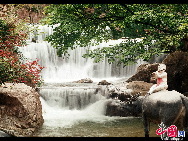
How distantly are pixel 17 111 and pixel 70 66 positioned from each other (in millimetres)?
14271

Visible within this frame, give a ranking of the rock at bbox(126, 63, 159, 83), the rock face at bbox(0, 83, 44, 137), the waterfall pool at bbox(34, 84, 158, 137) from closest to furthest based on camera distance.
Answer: the rock face at bbox(0, 83, 44, 137) < the waterfall pool at bbox(34, 84, 158, 137) < the rock at bbox(126, 63, 159, 83)

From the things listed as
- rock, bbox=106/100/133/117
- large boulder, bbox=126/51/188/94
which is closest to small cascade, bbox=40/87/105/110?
rock, bbox=106/100/133/117

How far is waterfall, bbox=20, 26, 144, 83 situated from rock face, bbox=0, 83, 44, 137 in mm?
11987

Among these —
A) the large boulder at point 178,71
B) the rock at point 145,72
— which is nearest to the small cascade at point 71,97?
the rock at point 145,72

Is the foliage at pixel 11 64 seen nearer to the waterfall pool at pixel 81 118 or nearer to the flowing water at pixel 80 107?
the flowing water at pixel 80 107

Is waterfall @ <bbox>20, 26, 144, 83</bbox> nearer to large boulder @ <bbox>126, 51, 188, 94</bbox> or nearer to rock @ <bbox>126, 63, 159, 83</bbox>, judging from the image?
rock @ <bbox>126, 63, 159, 83</bbox>

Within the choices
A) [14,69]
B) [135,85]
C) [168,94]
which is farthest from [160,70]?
[135,85]

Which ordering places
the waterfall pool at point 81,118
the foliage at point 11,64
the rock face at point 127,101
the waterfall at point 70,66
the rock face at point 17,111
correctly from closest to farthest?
the rock face at point 17,111 → the waterfall pool at point 81,118 → the foliage at point 11,64 → the rock face at point 127,101 → the waterfall at point 70,66

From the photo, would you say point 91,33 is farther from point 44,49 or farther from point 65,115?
point 44,49

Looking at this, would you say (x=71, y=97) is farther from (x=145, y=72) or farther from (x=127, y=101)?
(x=145, y=72)

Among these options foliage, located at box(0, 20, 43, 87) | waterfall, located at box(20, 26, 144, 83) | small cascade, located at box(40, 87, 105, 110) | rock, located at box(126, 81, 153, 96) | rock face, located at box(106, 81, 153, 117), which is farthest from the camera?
waterfall, located at box(20, 26, 144, 83)

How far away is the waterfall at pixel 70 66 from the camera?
1952cm

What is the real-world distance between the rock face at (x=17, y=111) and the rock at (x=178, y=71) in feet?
21.0

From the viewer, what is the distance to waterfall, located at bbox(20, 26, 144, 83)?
19.5 meters
